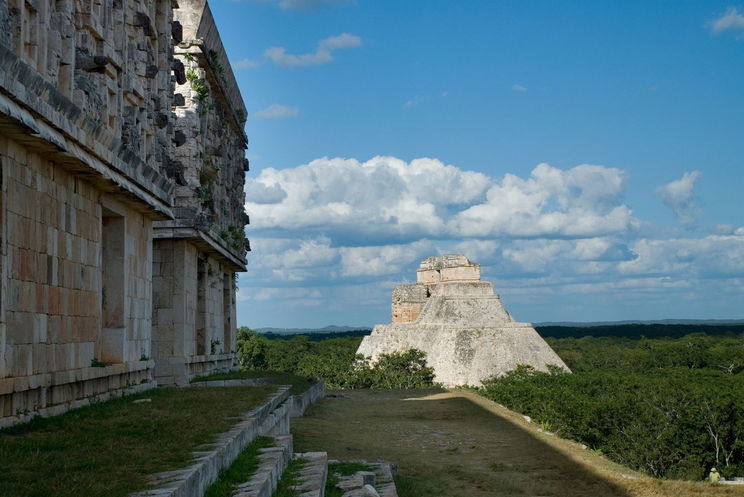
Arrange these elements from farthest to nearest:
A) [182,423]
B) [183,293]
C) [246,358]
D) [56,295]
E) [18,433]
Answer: [246,358] → [183,293] → [56,295] → [182,423] → [18,433]

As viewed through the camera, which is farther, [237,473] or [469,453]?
[469,453]

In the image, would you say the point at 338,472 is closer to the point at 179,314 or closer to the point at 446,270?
the point at 179,314

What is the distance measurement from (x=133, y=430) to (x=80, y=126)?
3006 millimetres

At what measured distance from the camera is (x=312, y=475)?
6.99 metres

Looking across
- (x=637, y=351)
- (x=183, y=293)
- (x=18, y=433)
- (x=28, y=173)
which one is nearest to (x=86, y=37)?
(x=28, y=173)

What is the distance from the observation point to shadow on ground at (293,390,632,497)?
8.95 metres

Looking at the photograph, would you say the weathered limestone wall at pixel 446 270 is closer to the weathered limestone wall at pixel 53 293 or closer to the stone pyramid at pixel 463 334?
the stone pyramid at pixel 463 334

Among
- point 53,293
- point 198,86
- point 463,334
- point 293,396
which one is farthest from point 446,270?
point 53,293

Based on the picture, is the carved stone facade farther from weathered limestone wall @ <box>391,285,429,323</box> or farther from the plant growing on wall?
weathered limestone wall @ <box>391,285,429,323</box>

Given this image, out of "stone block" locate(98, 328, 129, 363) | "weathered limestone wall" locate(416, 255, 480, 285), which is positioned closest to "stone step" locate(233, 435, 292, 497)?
"stone block" locate(98, 328, 129, 363)

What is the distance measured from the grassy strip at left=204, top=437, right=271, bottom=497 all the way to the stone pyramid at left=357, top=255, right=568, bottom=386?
24576 millimetres

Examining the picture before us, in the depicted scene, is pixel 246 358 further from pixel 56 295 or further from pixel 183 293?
pixel 56 295

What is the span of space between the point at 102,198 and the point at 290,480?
13.7ft

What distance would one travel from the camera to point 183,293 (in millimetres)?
14734
